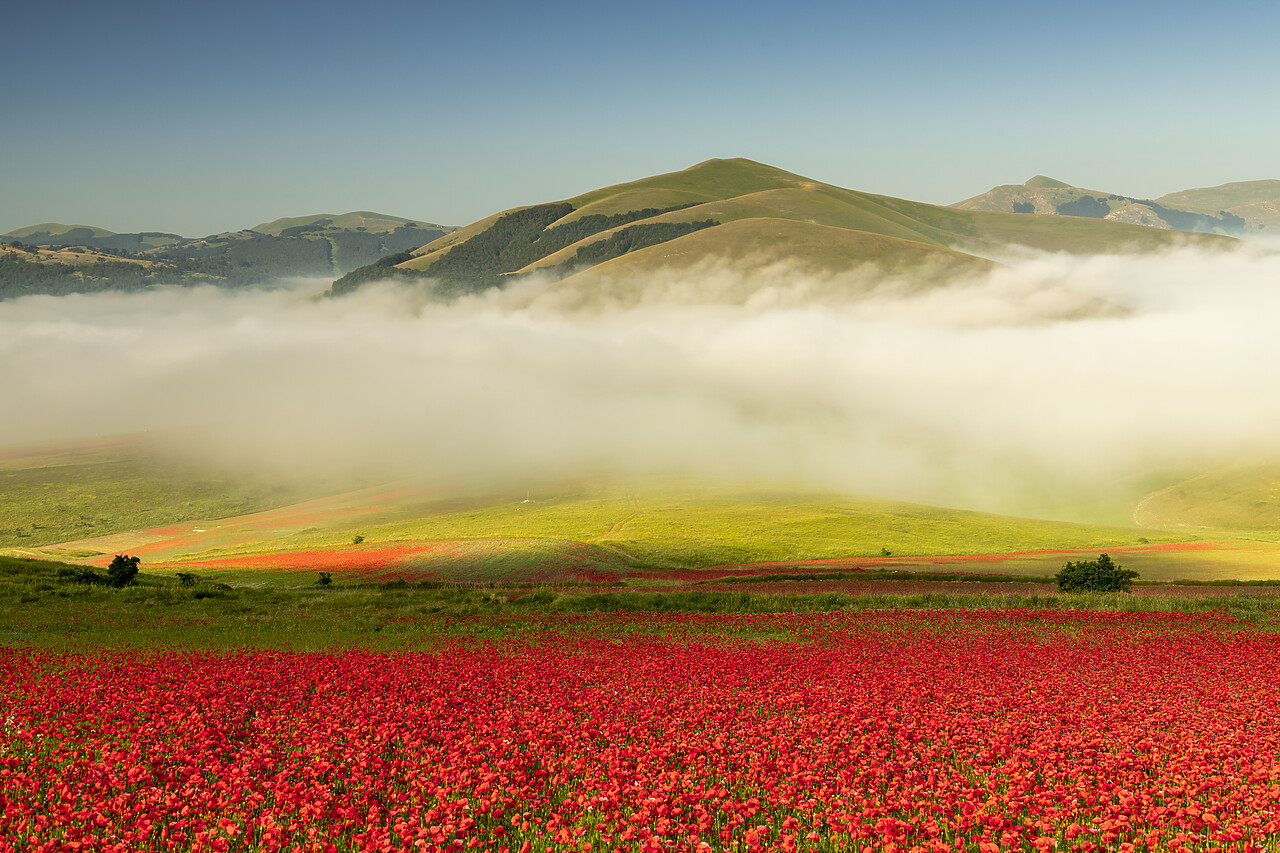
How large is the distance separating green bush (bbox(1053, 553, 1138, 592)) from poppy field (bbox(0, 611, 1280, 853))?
28.6m

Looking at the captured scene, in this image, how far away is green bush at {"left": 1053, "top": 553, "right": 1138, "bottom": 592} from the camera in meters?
51.1

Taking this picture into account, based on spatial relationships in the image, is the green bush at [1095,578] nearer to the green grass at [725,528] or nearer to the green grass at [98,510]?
the green grass at [725,528]

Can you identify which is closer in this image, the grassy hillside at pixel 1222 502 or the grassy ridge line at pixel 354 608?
the grassy ridge line at pixel 354 608

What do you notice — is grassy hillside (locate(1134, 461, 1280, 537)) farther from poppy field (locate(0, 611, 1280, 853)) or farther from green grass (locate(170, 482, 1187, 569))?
poppy field (locate(0, 611, 1280, 853))

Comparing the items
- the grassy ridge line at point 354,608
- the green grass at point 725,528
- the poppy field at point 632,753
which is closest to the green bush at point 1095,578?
the grassy ridge line at point 354,608

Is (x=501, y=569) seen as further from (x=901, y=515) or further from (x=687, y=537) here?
(x=901, y=515)

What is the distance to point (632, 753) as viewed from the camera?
13.6 meters

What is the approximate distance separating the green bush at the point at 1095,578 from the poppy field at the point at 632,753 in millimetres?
28597

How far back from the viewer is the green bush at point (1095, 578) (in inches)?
2012

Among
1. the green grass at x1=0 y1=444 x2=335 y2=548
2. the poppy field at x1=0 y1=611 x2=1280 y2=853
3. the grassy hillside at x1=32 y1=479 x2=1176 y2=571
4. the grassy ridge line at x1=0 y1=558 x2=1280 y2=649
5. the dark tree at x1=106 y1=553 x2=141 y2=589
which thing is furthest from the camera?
the green grass at x1=0 y1=444 x2=335 y2=548

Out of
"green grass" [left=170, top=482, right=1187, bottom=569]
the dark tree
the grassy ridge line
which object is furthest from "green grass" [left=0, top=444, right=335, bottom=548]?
the grassy ridge line

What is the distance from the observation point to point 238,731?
15.3m

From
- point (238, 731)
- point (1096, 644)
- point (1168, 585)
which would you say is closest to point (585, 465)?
point (1168, 585)

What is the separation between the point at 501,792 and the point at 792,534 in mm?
87310
